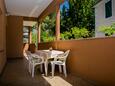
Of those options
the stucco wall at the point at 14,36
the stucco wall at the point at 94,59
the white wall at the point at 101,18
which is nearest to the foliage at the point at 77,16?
the white wall at the point at 101,18

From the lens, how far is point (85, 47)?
492 centimetres

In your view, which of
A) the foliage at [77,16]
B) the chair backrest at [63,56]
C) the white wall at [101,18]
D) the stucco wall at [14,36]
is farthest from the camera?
the foliage at [77,16]

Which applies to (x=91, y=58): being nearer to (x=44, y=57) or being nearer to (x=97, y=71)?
(x=97, y=71)

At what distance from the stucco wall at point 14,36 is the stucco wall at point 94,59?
6.66 meters

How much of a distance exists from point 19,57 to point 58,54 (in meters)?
6.70

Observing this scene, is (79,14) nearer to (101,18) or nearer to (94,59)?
(101,18)

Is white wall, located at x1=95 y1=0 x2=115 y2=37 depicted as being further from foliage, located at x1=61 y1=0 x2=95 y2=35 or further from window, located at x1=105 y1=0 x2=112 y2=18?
foliage, located at x1=61 y1=0 x2=95 y2=35

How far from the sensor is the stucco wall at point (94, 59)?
3.83 meters

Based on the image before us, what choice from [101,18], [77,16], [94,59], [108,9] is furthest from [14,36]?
[94,59]

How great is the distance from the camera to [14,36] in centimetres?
1190

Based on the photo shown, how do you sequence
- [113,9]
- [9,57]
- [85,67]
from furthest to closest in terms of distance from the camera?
[9,57], [113,9], [85,67]

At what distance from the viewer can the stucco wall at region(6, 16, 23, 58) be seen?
11.7 m

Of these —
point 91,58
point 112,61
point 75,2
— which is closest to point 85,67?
point 91,58

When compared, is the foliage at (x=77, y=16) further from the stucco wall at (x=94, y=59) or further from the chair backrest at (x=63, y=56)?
the stucco wall at (x=94, y=59)
